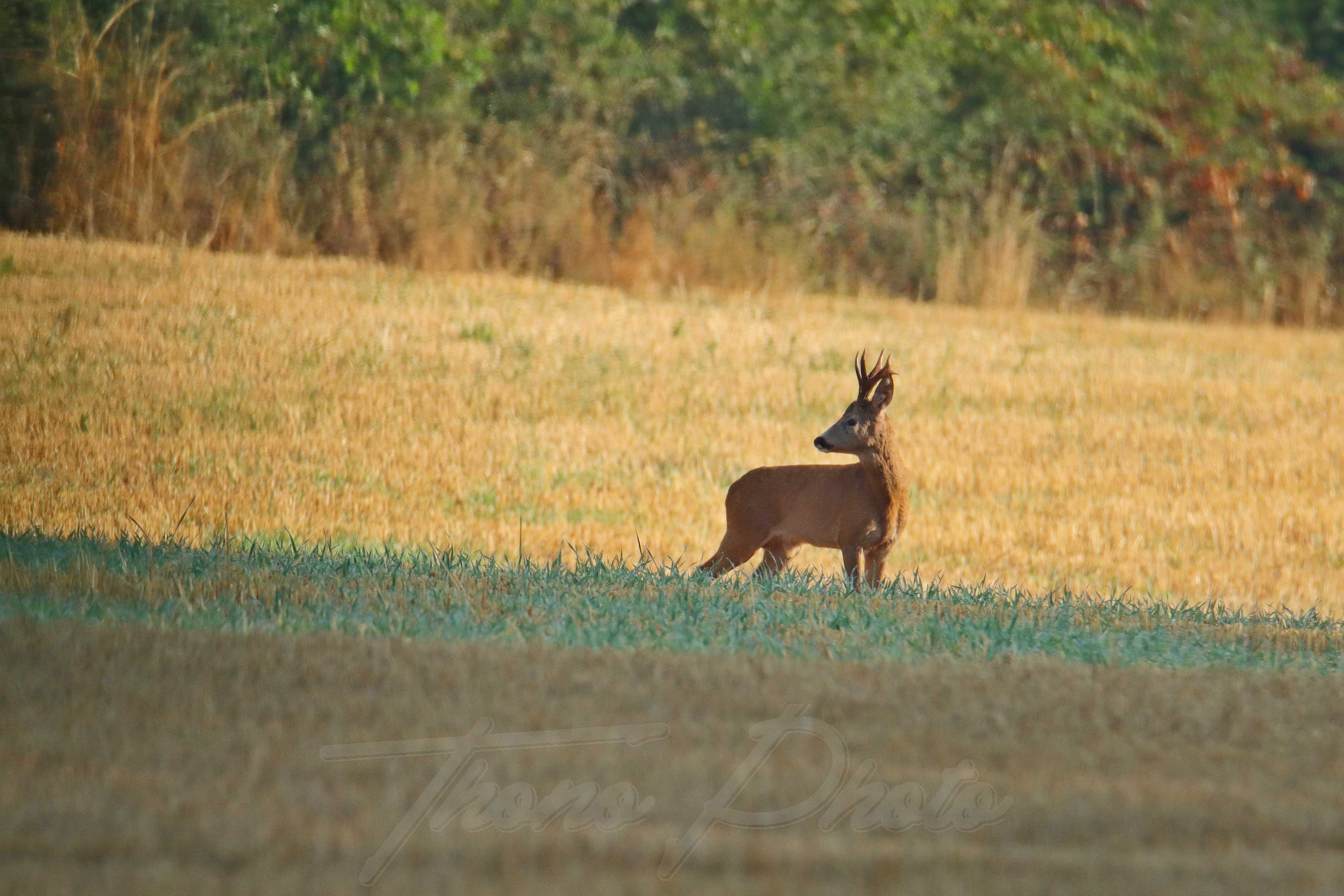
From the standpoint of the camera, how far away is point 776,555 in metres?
6.76

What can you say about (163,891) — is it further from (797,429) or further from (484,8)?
(484,8)

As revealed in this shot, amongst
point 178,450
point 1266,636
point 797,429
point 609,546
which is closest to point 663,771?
point 1266,636

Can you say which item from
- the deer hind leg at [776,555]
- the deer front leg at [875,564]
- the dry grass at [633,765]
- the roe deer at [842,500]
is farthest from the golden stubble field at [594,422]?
the dry grass at [633,765]

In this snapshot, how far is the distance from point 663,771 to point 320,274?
10.6 meters

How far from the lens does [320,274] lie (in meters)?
13.5

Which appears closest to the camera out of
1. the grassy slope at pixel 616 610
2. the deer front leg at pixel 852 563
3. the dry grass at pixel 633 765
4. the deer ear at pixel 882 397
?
the dry grass at pixel 633 765

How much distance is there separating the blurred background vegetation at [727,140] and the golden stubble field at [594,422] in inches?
50.1

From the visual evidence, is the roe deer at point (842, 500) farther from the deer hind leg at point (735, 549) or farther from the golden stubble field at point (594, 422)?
the golden stubble field at point (594, 422)

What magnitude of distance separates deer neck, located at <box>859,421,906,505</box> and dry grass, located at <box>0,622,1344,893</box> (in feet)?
5.97

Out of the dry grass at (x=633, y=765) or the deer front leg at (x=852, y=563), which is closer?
the dry grass at (x=633, y=765)

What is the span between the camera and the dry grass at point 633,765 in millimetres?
2961

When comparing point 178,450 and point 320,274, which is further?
point 320,274

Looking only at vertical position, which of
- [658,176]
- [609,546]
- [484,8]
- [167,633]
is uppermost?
[484,8]

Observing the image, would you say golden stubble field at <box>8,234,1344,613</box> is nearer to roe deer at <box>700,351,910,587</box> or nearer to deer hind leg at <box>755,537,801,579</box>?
deer hind leg at <box>755,537,801,579</box>
